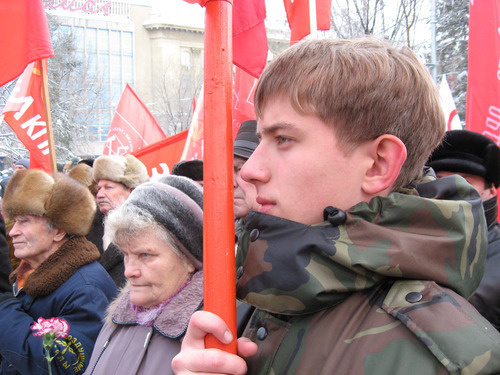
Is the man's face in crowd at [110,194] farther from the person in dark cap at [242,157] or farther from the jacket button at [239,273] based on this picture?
the jacket button at [239,273]

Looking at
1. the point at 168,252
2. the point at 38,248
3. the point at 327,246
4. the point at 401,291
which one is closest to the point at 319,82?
the point at 327,246

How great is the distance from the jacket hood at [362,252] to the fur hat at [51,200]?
2.33 metres

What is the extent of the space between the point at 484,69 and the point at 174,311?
4050 millimetres

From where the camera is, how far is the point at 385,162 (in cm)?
107

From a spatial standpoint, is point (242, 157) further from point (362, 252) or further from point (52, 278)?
point (362, 252)

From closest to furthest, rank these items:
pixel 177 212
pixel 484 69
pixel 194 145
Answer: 1. pixel 177 212
2. pixel 484 69
3. pixel 194 145

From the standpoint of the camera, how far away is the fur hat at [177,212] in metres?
2.15

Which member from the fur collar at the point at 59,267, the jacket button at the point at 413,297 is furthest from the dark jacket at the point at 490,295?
the fur collar at the point at 59,267

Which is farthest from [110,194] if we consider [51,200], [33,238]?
[33,238]

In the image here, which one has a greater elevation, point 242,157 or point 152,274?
point 242,157

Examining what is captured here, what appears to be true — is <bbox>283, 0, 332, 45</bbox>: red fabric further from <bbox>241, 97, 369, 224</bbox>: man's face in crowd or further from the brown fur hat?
<bbox>241, 97, 369, 224</bbox>: man's face in crowd

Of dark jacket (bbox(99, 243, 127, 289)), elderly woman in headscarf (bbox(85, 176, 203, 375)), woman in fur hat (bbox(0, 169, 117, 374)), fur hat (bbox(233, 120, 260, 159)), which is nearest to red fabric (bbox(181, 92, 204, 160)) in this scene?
fur hat (bbox(233, 120, 260, 159))

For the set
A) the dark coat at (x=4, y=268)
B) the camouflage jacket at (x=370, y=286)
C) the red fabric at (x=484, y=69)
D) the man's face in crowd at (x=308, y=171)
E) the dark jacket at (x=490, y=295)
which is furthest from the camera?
the red fabric at (x=484, y=69)

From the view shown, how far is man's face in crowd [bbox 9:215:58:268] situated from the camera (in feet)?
9.68
